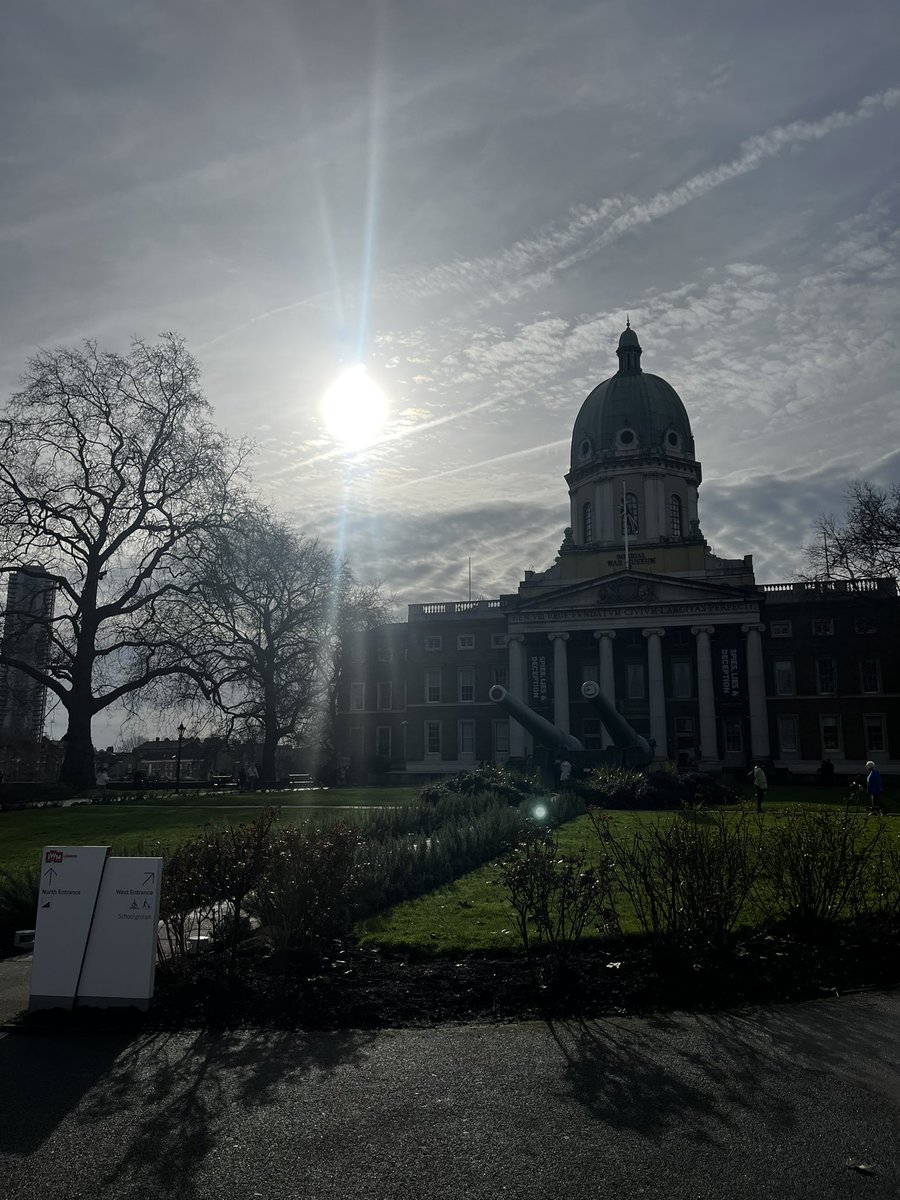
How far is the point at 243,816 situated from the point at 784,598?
48.8 m

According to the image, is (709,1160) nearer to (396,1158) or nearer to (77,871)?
(396,1158)

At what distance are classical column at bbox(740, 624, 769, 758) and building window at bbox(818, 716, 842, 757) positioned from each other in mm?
3902

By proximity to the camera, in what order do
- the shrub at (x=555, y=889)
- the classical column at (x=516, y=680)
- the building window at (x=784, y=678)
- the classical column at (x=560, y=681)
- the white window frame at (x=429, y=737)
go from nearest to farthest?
the shrub at (x=555, y=889) < the building window at (x=784, y=678) < the classical column at (x=560, y=681) < the classical column at (x=516, y=680) < the white window frame at (x=429, y=737)

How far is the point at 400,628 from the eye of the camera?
77.5 metres

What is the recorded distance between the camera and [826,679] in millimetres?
64312

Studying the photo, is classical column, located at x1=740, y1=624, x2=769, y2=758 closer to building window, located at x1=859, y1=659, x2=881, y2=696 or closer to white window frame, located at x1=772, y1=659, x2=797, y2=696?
white window frame, located at x1=772, y1=659, x2=797, y2=696

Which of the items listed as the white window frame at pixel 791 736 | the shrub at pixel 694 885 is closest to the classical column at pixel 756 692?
the white window frame at pixel 791 736

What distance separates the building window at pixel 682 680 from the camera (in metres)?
65.7

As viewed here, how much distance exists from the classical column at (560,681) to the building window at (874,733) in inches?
764

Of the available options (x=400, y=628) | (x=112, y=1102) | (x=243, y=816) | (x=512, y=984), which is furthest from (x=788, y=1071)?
(x=400, y=628)

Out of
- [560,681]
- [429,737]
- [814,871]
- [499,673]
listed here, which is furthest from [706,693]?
[814,871]

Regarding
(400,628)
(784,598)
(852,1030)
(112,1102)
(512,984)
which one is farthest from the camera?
(400,628)

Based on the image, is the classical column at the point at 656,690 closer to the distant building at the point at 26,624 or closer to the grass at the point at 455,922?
the distant building at the point at 26,624

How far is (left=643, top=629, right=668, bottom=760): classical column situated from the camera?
204 feet
